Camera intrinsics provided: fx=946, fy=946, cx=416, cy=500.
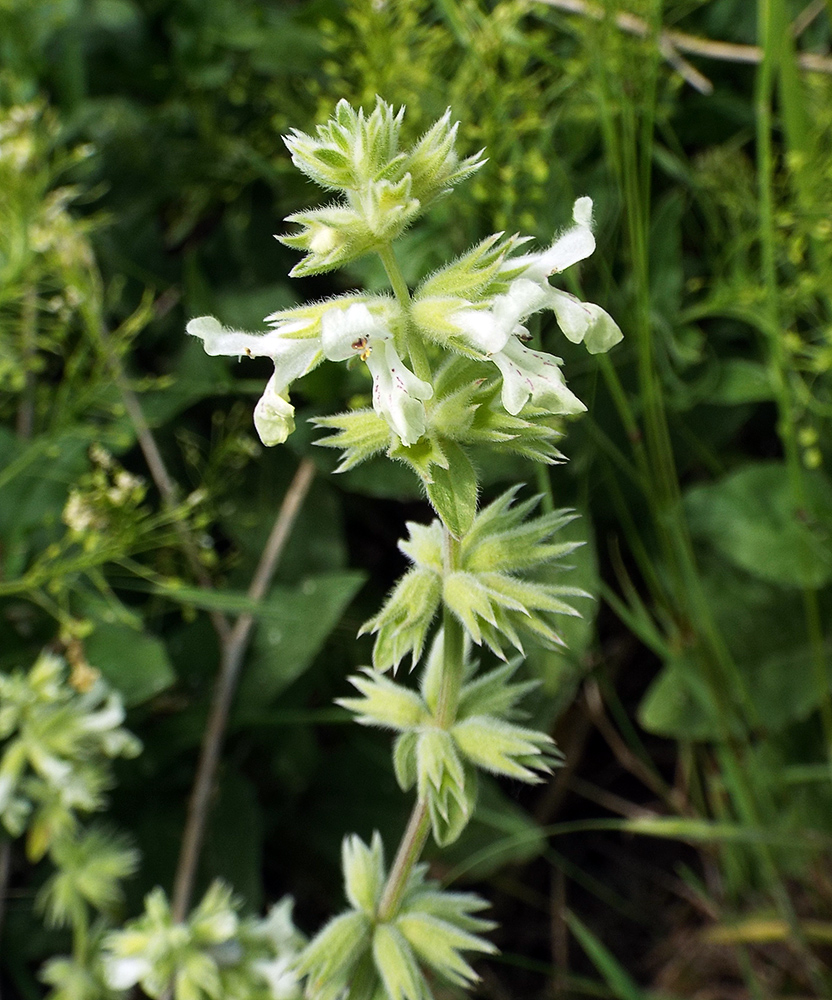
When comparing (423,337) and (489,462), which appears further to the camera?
(489,462)

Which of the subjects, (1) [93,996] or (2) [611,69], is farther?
(2) [611,69]

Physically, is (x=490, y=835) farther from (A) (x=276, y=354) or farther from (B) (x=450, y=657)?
(A) (x=276, y=354)

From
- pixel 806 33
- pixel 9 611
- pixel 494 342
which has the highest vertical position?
pixel 494 342

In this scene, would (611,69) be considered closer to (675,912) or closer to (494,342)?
(494,342)

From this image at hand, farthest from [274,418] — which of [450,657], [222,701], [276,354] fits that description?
[222,701]

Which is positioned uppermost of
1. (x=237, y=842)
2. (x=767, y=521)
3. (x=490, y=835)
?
(x=767, y=521)

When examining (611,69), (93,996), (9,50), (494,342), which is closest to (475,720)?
(494,342)

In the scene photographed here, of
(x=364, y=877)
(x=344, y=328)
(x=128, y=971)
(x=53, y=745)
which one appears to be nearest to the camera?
(x=344, y=328)
